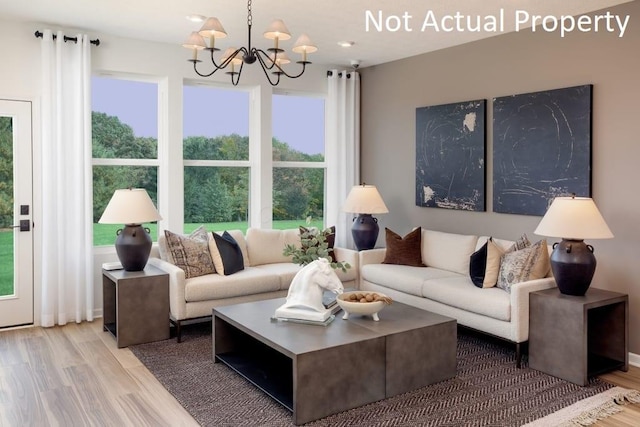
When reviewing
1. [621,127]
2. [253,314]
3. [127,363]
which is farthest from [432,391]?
[621,127]

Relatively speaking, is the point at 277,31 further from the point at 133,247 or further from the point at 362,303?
the point at 133,247

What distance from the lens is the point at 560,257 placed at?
368 centimetres

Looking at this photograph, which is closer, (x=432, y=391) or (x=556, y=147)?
(x=432, y=391)

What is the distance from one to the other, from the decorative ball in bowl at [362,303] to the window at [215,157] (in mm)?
2676

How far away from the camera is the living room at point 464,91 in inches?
157

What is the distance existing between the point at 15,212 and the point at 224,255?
6.05 ft

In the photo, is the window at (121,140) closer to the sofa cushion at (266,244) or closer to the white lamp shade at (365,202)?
the sofa cushion at (266,244)

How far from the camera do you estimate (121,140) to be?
5270 mm

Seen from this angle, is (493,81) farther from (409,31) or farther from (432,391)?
(432,391)

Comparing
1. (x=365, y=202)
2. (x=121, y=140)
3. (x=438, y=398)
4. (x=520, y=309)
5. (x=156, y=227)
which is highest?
(x=121, y=140)

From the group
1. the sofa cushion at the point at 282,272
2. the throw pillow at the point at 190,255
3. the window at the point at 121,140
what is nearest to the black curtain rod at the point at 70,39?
the window at the point at 121,140

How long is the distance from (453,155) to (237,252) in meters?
2.29

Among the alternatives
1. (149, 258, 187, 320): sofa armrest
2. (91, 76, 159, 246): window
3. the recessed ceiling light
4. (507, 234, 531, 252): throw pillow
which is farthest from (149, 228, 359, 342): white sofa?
the recessed ceiling light

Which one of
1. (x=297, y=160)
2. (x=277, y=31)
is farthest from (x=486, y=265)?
(x=297, y=160)
